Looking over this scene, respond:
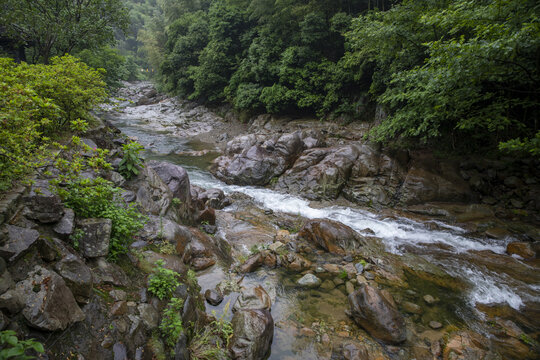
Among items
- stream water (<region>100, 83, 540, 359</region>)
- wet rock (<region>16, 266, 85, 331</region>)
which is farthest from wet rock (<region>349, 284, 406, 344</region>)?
wet rock (<region>16, 266, 85, 331</region>)

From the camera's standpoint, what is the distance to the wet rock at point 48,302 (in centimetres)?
240

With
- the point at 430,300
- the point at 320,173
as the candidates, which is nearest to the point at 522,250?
the point at 430,300

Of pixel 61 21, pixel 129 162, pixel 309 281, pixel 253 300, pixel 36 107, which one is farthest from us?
pixel 61 21

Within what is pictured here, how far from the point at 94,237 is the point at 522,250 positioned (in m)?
11.2

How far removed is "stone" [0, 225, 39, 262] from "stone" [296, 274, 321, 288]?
525 cm

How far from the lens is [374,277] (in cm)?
649

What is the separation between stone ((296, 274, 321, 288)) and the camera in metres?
6.13

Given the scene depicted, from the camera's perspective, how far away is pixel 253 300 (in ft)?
17.2

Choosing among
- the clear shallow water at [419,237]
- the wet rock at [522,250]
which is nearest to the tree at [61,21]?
the clear shallow water at [419,237]

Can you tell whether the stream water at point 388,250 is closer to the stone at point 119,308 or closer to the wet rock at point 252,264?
the wet rock at point 252,264

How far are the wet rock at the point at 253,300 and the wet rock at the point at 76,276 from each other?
2806 millimetres

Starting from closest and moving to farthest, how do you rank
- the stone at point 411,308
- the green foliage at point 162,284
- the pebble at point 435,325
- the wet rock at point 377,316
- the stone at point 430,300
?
the green foliage at point 162,284, the wet rock at point 377,316, the pebble at point 435,325, the stone at point 411,308, the stone at point 430,300

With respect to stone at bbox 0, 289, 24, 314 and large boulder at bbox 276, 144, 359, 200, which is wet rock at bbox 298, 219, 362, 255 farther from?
stone at bbox 0, 289, 24, 314

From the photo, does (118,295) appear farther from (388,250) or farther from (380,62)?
(380,62)
